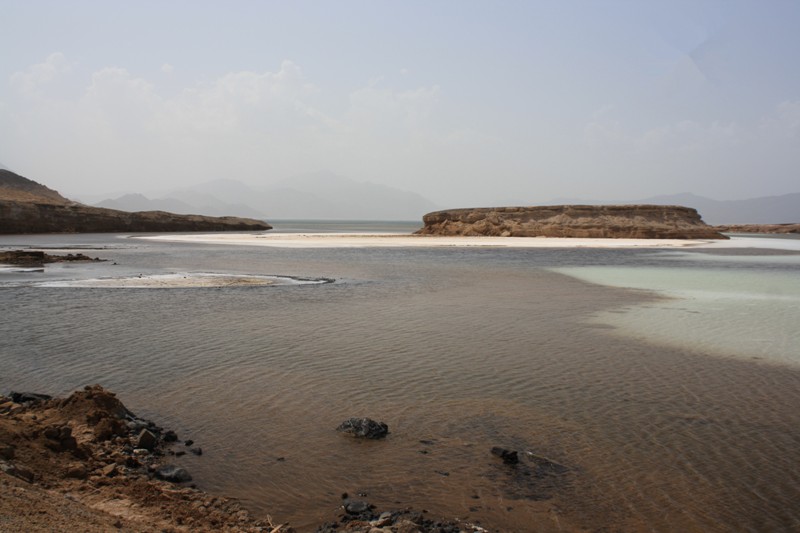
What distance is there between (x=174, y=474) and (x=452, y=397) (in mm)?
3336

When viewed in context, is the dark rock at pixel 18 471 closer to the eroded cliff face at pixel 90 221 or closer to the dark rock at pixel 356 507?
the dark rock at pixel 356 507

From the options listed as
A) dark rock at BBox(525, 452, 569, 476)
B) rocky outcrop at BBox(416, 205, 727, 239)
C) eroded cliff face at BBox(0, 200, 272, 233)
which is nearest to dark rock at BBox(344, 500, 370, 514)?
dark rock at BBox(525, 452, 569, 476)

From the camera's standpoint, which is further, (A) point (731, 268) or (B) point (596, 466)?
(A) point (731, 268)

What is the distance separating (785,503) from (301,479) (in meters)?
3.82

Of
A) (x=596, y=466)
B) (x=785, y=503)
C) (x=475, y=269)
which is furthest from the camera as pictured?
(x=475, y=269)

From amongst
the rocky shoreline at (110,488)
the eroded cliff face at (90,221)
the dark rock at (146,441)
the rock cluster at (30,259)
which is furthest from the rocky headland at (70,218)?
the dark rock at (146,441)

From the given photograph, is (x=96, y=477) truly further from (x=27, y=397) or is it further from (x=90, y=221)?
(x=90, y=221)

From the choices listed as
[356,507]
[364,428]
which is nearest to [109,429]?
[364,428]

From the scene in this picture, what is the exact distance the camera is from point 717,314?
13109mm

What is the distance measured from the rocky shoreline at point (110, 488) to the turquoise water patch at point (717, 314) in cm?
762

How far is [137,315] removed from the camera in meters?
12.3

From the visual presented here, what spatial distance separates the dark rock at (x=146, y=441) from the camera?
522 centimetres

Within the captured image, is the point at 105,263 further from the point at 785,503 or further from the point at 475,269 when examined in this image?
the point at 785,503

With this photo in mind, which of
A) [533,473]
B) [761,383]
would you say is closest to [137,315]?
[533,473]
